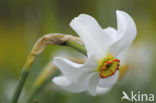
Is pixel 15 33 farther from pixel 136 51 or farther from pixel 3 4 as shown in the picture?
pixel 136 51

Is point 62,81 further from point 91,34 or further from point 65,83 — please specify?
point 91,34

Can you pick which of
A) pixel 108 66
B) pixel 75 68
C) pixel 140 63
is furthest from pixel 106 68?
pixel 140 63

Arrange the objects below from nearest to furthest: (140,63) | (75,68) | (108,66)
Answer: (75,68), (108,66), (140,63)

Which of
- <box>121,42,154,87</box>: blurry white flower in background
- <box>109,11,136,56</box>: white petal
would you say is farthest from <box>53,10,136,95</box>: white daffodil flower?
<box>121,42,154,87</box>: blurry white flower in background

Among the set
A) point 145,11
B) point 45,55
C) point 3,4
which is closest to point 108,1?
point 145,11

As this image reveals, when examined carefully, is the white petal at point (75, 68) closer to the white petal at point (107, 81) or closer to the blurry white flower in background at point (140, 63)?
the white petal at point (107, 81)

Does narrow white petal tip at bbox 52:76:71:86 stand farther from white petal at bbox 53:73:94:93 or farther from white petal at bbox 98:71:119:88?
white petal at bbox 98:71:119:88
